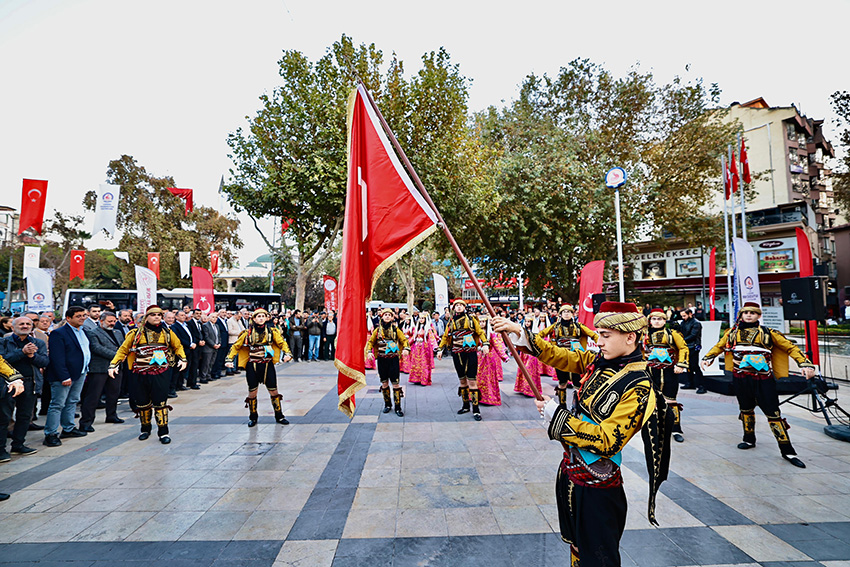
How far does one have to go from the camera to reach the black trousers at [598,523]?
8.09 feet

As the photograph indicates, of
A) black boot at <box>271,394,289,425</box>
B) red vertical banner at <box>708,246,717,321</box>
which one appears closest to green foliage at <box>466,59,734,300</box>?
red vertical banner at <box>708,246,717,321</box>

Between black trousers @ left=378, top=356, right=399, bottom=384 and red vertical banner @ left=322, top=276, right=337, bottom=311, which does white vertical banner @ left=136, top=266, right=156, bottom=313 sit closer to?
black trousers @ left=378, top=356, right=399, bottom=384

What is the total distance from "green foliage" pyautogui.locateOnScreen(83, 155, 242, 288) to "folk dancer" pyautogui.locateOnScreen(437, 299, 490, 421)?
92.7 feet

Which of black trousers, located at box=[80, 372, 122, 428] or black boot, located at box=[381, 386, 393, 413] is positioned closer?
black trousers, located at box=[80, 372, 122, 428]

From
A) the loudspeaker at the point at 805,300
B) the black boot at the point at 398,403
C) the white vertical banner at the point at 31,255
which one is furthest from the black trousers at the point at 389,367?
the white vertical banner at the point at 31,255

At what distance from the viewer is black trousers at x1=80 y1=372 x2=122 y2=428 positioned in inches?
287

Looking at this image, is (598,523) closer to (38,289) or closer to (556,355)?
(556,355)

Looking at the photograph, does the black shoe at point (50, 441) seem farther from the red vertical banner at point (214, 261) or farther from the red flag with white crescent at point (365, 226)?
the red vertical banner at point (214, 261)

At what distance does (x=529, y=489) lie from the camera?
4.68m

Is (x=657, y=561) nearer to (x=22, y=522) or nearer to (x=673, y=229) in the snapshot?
(x=22, y=522)

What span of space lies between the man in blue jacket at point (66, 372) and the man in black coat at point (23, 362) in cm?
28

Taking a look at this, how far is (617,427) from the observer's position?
2.39 m

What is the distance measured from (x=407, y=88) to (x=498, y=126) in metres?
7.99

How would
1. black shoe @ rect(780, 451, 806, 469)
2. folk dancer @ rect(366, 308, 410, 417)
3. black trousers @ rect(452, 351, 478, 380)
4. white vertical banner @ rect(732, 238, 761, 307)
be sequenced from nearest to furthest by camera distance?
black shoe @ rect(780, 451, 806, 469) → black trousers @ rect(452, 351, 478, 380) → folk dancer @ rect(366, 308, 410, 417) → white vertical banner @ rect(732, 238, 761, 307)
